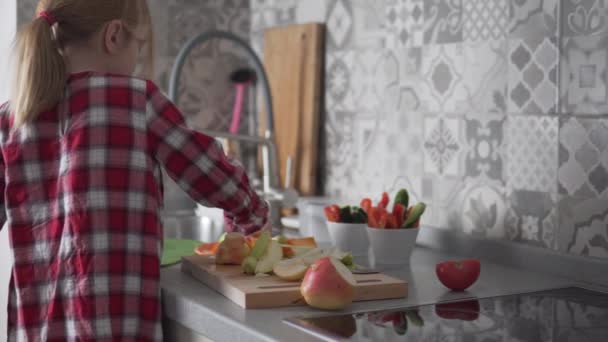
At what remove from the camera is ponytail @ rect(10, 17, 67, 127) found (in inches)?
49.9

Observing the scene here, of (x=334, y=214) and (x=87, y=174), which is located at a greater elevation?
(x=87, y=174)

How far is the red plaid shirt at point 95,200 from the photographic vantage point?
49.6 inches

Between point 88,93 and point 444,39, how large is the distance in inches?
31.4

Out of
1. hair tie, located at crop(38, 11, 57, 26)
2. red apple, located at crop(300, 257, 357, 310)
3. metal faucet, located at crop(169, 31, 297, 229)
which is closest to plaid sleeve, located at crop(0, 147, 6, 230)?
hair tie, located at crop(38, 11, 57, 26)

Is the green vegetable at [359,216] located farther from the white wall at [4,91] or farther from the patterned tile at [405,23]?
the white wall at [4,91]

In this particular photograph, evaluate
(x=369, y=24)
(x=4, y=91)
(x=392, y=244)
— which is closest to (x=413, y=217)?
(x=392, y=244)

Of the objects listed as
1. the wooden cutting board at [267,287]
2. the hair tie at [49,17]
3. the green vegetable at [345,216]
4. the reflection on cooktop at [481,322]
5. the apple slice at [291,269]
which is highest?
the hair tie at [49,17]

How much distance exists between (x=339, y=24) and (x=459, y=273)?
3.18 ft

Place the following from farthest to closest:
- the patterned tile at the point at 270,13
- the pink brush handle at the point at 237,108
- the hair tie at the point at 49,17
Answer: the pink brush handle at the point at 237,108 → the patterned tile at the point at 270,13 → the hair tie at the point at 49,17

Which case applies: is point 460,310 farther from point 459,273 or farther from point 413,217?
point 413,217

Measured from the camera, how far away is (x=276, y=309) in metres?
1.21

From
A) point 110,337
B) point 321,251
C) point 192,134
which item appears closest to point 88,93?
point 192,134

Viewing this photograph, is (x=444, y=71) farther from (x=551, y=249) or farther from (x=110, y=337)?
(x=110, y=337)

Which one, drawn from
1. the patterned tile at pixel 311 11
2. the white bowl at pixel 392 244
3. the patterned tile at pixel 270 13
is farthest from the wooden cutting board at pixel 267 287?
the patterned tile at pixel 270 13
